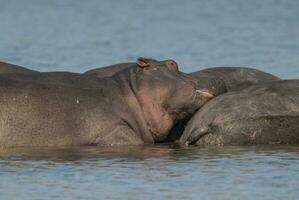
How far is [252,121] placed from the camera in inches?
540

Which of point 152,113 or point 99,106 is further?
point 152,113

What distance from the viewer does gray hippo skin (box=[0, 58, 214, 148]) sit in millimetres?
13773

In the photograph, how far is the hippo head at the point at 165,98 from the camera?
574 inches

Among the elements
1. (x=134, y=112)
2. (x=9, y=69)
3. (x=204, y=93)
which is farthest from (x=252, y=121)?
(x=9, y=69)

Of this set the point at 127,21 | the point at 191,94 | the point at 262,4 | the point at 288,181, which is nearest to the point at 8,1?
the point at 127,21

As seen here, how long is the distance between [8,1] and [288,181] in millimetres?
19076

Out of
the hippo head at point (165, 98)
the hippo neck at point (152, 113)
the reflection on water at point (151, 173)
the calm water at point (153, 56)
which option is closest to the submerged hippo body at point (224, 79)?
the hippo head at point (165, 98)

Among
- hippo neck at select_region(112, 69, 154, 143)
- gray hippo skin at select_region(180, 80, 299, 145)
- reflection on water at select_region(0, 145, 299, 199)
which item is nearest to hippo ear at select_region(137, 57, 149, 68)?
hippo neck at select_region(112, 69, 154, 143)

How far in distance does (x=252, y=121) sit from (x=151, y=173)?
2.52 meters

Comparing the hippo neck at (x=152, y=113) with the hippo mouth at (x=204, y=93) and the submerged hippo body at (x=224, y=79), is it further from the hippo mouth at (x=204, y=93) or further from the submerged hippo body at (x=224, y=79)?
the hippo mouth at (x=204, y=93)

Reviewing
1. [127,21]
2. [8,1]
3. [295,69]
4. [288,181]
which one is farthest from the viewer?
[8,1]

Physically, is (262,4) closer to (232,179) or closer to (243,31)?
(243,31)

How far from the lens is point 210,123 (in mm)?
13820

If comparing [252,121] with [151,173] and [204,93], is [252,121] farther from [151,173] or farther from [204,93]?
[151,173]
